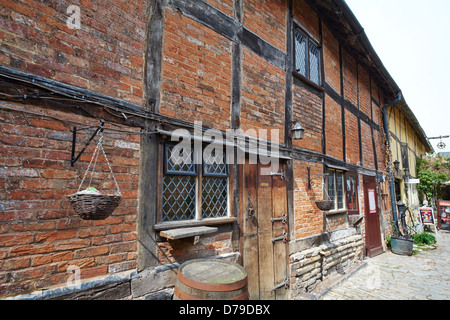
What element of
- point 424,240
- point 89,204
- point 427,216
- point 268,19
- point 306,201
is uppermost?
point 268,19

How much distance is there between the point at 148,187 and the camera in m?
2.55

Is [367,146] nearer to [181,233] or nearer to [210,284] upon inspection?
[181,233]

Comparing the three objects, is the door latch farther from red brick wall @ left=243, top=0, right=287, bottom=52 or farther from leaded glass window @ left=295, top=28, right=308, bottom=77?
leaded glass window @ left=295, top=28, right=308, bottom=77

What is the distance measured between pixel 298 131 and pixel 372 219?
16.8ft

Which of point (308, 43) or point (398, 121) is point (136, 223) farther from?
point (398, 121)

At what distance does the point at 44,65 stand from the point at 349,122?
7.11 metres

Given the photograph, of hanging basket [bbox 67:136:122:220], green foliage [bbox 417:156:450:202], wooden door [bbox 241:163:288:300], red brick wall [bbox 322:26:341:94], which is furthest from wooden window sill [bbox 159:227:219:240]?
green foliage [bbox 417:156:450:202]

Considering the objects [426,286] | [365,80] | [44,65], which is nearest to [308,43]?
[365,80]

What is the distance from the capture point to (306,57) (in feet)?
17.7

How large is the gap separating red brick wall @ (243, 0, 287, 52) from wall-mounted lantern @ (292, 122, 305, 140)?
1555mm

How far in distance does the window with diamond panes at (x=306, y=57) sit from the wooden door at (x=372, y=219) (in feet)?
13.0

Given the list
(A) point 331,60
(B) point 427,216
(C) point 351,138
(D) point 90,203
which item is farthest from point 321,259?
(B) point 427,216

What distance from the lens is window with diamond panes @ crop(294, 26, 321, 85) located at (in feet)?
17.0

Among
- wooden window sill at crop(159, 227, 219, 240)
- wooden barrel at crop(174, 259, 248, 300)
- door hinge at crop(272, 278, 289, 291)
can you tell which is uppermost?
wooden window sill at crop(159, 227, 219, 240)
